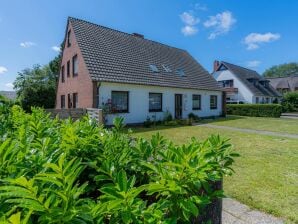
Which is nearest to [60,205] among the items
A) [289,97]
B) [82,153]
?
[82,153]

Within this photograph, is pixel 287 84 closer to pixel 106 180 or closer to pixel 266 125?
pixel 266 125

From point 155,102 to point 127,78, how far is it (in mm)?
3245

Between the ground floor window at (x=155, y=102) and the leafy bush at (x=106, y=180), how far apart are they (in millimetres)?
15417

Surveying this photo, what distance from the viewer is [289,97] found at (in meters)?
40.4

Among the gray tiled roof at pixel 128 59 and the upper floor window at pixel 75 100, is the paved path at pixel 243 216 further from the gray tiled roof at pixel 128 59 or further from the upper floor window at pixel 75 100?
the upper floor window at pixel 75 100

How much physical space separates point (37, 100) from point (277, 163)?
82.0ft

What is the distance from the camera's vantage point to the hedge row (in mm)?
27312

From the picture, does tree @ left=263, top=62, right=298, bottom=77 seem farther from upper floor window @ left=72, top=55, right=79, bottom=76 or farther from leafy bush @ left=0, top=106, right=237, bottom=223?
leafy bush @ left=0, top=106, right=237, bottom=223

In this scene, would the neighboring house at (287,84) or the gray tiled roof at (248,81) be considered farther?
the neighboring house at (287,84)

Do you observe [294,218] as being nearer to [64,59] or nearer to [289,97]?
[64,59]

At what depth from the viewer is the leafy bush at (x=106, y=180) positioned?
0.86 m

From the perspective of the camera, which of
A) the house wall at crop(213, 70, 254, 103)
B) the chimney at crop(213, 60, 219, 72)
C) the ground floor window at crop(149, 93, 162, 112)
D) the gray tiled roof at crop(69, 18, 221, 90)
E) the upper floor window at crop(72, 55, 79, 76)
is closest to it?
the gray tiled roof at crop(69, 18, 221, 90)

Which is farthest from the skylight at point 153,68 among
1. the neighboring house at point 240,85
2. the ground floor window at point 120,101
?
the neighboring house at point 240,85

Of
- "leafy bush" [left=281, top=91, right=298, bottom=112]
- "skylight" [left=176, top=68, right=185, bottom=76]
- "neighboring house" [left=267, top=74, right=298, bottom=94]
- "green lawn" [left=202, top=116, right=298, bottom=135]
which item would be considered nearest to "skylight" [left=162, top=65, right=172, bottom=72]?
"skylight" [left=176, top=68, right=185, bottom=76]
